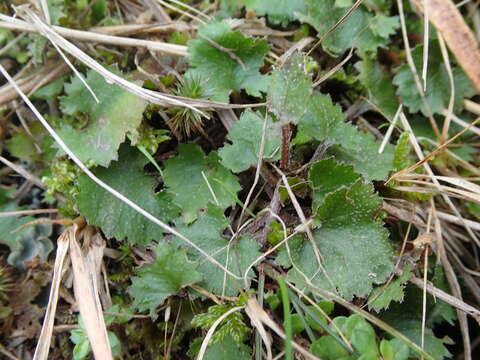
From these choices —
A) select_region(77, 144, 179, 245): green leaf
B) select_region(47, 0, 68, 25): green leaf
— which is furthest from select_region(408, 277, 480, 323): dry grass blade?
select_region(47, 0, 68, 25): green leaf

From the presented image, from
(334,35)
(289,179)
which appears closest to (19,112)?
(289,179)

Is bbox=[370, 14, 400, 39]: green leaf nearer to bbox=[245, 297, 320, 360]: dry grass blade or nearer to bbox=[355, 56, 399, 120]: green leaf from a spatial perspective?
bbox=[355, 56, 399, 120]: green leaf

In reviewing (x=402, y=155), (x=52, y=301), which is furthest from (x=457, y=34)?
(x=52, y=301)

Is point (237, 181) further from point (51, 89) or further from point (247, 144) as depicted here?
point (51, 89)

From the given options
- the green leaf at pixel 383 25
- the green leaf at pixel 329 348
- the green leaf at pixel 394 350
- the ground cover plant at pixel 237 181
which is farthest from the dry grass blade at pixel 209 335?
the green leaf at pixel 383 25

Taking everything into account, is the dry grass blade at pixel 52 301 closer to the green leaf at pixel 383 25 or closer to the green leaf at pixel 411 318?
the green leaf at pixel 411 318

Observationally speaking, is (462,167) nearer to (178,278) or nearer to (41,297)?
(178,278)
